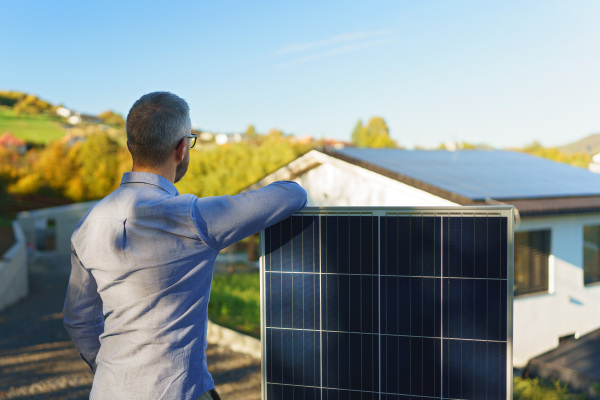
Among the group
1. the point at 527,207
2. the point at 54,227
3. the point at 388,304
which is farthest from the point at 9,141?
the point at 388,304

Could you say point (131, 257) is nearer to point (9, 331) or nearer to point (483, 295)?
point (483, 295)

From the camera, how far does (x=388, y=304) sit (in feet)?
7.75

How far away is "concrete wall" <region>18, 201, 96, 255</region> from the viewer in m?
27.1

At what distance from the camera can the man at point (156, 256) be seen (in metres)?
1.69

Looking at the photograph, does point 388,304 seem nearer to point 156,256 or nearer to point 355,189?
point 156,256

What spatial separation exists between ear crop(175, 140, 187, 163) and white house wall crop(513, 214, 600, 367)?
8.59m

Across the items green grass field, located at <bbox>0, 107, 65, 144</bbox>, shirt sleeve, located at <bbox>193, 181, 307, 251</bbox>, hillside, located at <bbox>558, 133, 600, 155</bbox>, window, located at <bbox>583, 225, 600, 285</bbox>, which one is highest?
green grass field, located at <bbox>0, 107, 65, 144</bbox>

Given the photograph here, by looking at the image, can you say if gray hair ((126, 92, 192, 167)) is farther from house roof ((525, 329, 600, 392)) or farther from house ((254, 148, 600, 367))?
house ((254, 148, 600, 367))

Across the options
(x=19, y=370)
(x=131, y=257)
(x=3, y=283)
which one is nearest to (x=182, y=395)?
(x=131, y=257)

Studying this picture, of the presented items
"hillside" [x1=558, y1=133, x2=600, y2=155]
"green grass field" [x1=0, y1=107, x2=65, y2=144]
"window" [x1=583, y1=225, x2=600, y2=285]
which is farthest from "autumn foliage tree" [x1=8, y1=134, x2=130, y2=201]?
"hillside" [x1=558, y1=133, x2=600, y2=155]

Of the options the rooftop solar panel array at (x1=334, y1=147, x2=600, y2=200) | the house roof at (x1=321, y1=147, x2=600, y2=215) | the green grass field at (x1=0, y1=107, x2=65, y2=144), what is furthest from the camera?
the green grass field at (x1=0, y1=107, x2=65, y2=144)

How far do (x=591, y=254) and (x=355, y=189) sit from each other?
18.8 feet

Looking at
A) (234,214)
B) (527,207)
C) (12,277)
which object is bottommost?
(12,277)

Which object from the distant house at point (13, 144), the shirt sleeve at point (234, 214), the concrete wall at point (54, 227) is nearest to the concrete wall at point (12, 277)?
the concrete wall at point (54, 227)
